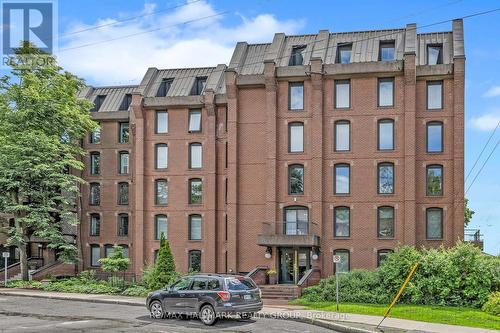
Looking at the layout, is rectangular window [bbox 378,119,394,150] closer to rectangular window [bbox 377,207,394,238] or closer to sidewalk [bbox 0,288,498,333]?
rectangular window [bbox 377,207,394,238]

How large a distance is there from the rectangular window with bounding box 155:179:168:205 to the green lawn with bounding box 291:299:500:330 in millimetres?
18946

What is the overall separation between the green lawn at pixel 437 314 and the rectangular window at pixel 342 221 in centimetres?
1120

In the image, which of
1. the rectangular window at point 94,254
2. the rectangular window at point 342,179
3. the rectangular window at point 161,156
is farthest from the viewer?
the rectangular window at point 94,254

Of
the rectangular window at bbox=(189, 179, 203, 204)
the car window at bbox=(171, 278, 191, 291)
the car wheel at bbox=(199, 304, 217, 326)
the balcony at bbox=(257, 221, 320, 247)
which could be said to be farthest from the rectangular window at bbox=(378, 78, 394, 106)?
the car wheel at bbox=(199, 304, 217, 326)

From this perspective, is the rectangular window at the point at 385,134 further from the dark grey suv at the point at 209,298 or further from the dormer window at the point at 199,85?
the dark grey suv at the point at 209,298

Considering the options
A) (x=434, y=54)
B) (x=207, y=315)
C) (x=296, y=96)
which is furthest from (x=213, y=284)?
(x=434, y=54)

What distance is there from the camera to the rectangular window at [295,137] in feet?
136

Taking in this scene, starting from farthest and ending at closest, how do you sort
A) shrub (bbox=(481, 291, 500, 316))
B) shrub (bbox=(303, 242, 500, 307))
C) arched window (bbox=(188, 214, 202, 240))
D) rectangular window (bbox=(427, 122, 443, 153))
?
arched window (bbox=(188, 214, 202, 240))
rectangular window (bbox=(427, 122, 443, 153))
shrub (bbox=(303, 242, 500, 307))
shrub (bbox=(481, 291, 500, 316))

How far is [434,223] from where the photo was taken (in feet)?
130

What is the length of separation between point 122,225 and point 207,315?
27336 mm

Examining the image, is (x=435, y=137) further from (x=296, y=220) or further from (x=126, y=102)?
(x=126, y=102)

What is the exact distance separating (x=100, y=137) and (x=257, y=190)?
14107 millimetres

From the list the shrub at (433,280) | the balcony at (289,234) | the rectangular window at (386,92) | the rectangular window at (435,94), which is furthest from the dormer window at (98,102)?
the shrub at (433,280)

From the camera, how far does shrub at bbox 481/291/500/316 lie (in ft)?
82.9
